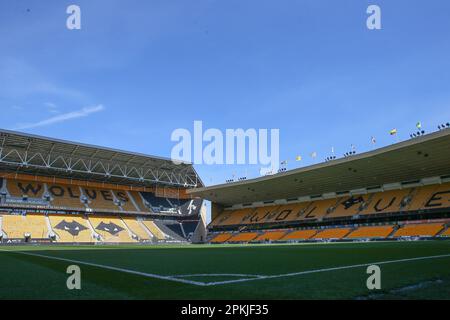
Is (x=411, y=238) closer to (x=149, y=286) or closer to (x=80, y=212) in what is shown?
(x=149, y=286)

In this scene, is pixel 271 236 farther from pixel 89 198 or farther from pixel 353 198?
pixel 89 198

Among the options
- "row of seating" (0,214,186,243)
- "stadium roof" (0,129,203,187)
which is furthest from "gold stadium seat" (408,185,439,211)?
"row of seating" (0,214,186,243)

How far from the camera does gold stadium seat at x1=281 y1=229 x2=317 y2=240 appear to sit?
5129 cm

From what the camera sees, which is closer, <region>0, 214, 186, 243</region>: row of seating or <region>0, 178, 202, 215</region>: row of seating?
<region>0, 214, 186, 243</region>: row of seating

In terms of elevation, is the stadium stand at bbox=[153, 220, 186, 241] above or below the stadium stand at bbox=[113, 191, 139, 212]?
below

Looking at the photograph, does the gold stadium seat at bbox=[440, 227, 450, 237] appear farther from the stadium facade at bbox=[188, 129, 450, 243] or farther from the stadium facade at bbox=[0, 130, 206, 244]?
the stadium facade at bbox=[0, 130, 206, 244]

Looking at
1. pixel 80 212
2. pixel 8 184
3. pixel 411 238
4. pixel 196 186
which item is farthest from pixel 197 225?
pixel 411 238

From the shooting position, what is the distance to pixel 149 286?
6707mm

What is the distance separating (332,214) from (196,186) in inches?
1108

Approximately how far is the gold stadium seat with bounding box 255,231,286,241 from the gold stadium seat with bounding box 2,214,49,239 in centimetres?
3013

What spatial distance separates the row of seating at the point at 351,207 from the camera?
43875 mm

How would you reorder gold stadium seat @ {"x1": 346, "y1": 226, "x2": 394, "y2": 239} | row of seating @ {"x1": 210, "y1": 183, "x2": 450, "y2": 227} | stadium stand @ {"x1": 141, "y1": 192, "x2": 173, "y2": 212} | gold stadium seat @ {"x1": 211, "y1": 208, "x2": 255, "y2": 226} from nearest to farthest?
1. gold stadium seat @ {"x1": 346, "y1": 226, "x2": 394, "y2": 239}
2. row of seating @ {"x1": 210, "y1": 183, "x2": 450, "y2": 227}
3. gold stadium seat @ {"x1": 211, "y1": 208, "x2": 255, "y2": 226}
4. stadium stand @ {"x1": 141, "y1": 192, "x2": 173, "y2": 212}

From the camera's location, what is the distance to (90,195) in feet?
210

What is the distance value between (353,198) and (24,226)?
150 feet
